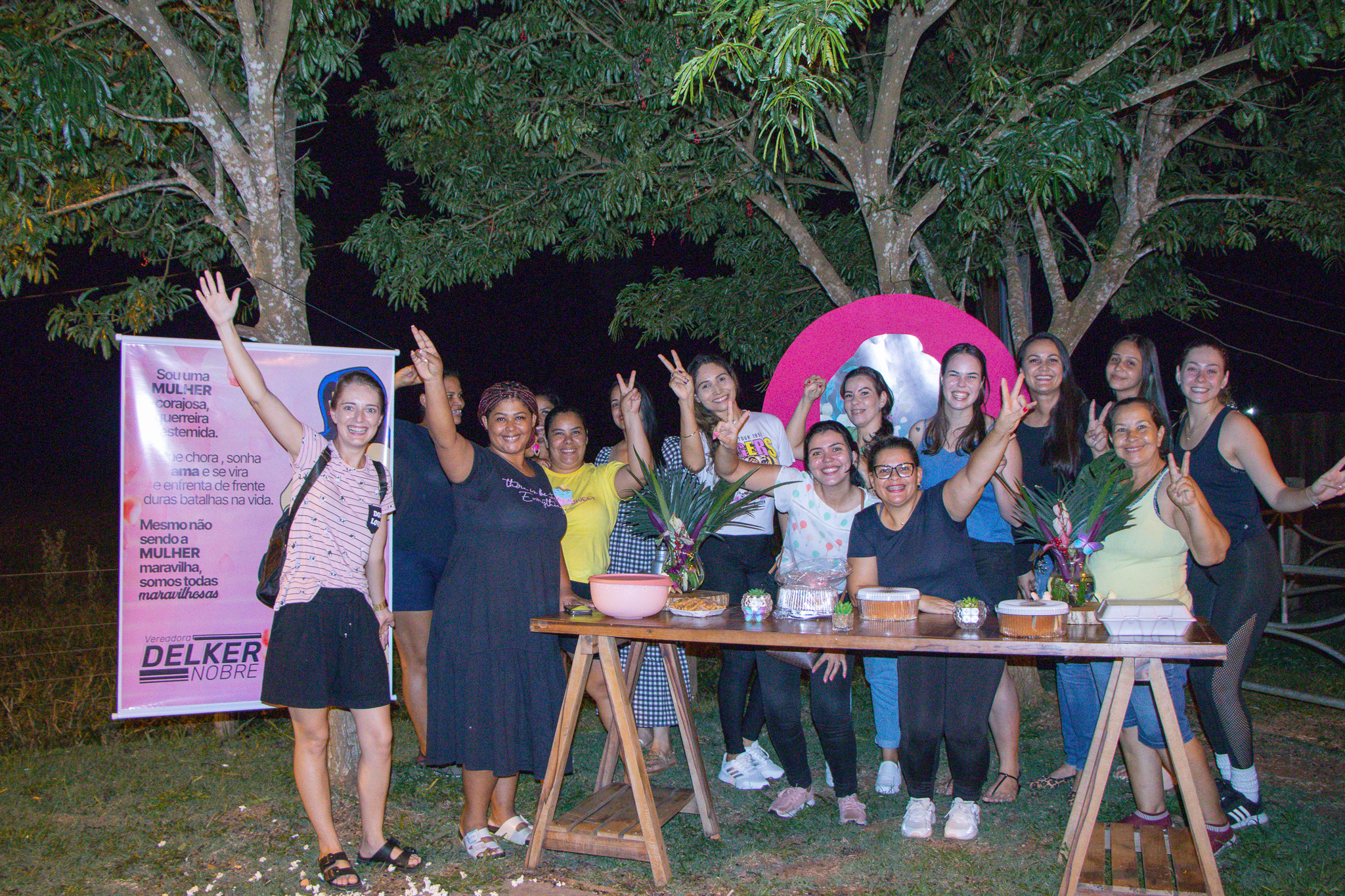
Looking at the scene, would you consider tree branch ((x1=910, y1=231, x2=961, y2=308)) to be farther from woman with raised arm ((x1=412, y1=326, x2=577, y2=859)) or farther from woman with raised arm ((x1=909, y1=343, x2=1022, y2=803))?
woman with raised arm ((x1=412, y1=326, x2=577, y2=859))

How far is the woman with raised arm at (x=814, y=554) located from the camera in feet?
11.2

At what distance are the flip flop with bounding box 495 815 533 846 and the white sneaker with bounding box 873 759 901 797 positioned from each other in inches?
56.8

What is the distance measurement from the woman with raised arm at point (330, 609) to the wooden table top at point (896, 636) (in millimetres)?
629

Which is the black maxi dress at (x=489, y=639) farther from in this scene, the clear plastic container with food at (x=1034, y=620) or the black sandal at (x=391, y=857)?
the clear plastic container with food at (x=1034, y=620)

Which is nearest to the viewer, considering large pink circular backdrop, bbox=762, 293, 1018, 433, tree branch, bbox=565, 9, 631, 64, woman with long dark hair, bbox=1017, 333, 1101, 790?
woman with long dark hair, bbox=1017, 333, 1101, 790

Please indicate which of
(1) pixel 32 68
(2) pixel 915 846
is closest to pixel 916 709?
(2) pixel 915 846

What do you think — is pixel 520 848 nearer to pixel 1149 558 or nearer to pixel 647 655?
pixel 647 655

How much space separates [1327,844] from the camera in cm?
323

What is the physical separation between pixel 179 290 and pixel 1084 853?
5.21 metres

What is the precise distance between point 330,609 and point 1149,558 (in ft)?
8.86

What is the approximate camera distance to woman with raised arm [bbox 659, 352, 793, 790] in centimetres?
367

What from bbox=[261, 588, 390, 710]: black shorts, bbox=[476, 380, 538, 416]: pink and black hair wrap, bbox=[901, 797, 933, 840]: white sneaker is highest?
bbox=[476, 380, 538, 416]: pink and black hair wrap

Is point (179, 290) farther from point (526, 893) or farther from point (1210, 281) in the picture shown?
point (1210, 281)

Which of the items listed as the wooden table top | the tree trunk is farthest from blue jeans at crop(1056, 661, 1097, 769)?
the tree trunk
